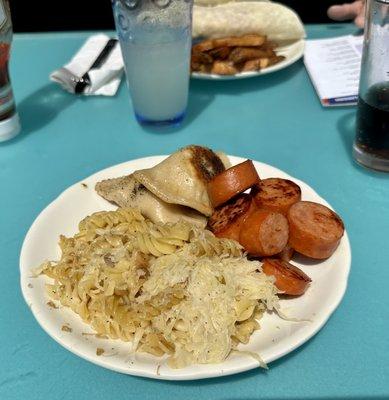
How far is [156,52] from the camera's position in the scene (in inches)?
51.1

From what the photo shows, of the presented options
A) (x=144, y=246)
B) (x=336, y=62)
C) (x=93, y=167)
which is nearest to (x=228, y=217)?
(x=144, y=246)

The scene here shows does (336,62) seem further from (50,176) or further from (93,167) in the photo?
(50,176)

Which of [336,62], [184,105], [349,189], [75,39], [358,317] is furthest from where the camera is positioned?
[75,39]

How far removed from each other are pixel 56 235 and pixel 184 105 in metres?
0.60

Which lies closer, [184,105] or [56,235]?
[56,235]

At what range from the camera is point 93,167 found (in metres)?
1.33

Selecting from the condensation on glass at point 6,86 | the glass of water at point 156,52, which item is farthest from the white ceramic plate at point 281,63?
the condensation on glass at point 6,86

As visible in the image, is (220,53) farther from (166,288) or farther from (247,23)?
(166,288)

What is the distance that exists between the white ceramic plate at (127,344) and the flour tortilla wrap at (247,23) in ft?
2.73

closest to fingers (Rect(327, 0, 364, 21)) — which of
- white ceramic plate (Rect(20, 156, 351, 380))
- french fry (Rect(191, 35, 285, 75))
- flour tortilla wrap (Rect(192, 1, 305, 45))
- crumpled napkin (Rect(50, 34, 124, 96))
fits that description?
flour tortilla wrap (Rect(192, 1, 305, 45))

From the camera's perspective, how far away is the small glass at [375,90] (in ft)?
3.77

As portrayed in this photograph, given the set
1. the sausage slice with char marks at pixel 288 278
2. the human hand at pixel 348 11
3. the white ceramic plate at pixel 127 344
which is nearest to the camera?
the white ceramic plate at pixel 127 344

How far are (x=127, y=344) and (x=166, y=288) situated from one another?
0.10m

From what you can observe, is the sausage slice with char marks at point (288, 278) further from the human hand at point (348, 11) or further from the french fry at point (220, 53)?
the human hand at point (348, 11)
